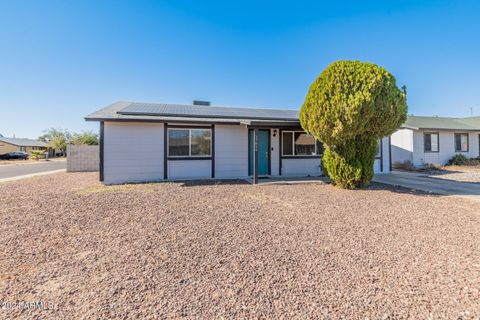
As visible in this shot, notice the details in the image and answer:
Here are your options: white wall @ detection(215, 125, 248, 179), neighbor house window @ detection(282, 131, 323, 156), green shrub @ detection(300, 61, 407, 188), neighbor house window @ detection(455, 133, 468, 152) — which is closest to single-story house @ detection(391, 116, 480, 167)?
neighbor house window @ detection(455, 133, 468, 152)

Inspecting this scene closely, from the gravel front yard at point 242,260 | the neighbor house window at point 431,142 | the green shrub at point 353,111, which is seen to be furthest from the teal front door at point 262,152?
the neighbor house window at point 431,142

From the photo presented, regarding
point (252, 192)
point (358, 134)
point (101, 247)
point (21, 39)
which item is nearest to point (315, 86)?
point (358, 134)

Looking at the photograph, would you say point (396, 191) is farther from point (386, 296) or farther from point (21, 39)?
point (21, 39)

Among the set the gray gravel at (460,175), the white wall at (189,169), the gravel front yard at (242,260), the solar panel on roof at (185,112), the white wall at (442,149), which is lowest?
the gravel front yard at (242,260)

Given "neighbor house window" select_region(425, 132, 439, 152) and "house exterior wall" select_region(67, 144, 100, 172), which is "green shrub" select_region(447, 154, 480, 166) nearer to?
"neighbor house window" select_region(425, 132, 439, 152)

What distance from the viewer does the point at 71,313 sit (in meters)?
1.93

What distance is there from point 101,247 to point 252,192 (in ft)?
15.5

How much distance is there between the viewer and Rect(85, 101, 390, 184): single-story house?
356 inches

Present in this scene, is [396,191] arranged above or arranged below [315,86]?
below

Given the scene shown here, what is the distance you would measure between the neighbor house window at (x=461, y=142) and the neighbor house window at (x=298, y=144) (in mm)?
13273

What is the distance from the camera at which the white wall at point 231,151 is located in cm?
1019

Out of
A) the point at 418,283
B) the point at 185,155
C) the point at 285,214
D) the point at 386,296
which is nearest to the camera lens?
the point at 386,296

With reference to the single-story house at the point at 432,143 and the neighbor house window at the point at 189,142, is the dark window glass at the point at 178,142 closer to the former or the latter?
the neighbor house window at the point at 189,142

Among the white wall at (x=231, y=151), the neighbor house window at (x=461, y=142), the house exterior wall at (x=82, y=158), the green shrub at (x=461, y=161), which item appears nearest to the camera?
the white wall at (x=231, y=151)
